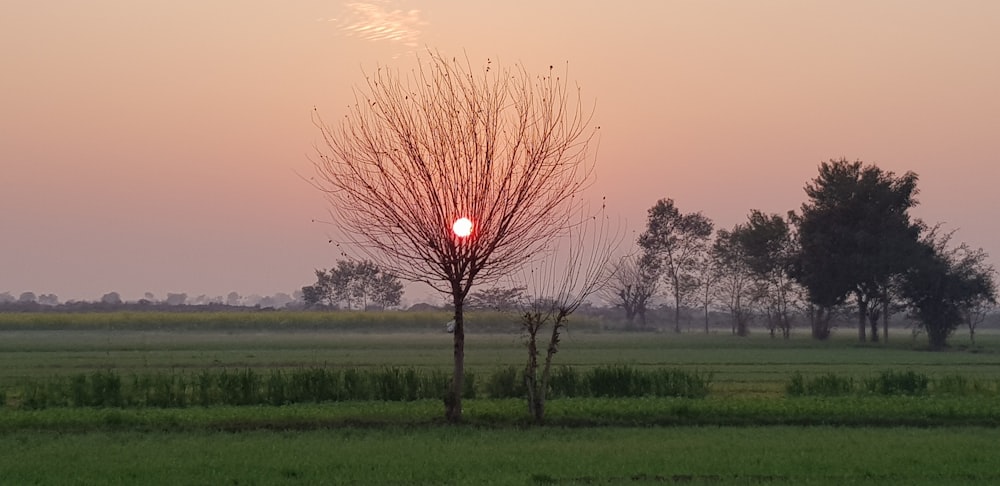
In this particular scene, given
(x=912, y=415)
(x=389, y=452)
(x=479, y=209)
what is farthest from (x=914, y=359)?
(x=389, y=452)

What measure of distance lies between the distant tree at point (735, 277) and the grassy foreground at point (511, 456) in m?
100

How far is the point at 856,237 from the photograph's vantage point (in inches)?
3487

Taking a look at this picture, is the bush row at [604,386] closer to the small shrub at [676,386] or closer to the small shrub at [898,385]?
the small shrub at [676,386]

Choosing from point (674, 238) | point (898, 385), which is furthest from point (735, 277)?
point (898, 385)

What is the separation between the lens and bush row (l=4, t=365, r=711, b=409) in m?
30.4

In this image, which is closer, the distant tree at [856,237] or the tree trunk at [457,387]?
the tree trunk at [457,387]

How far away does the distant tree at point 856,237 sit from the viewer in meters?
88.7

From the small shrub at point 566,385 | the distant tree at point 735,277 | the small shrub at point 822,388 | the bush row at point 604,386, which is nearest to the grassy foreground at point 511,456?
the small shrub at point 566,385

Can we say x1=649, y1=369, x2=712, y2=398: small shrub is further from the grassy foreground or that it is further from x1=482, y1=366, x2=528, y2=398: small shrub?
the grassy foreground

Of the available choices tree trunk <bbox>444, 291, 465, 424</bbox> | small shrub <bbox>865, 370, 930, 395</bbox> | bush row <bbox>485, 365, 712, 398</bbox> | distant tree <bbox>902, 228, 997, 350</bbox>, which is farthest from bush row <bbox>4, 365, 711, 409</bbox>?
distant tree <bbox>902, 228, 997, 350</bbox>

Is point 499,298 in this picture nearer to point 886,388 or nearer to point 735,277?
point 886,388

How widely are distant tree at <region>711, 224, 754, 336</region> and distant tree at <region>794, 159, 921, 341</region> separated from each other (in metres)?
28.5

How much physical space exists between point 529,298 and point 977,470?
502 inches

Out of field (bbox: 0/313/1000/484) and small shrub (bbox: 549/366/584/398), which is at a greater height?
small shrub (bbox: 549/366/584/398)
